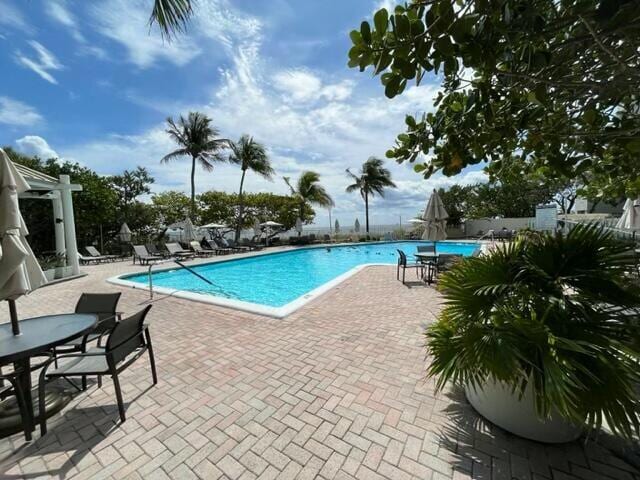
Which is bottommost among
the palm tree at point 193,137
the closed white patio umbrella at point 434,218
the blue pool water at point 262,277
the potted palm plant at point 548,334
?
the blue pool water at point 262,277

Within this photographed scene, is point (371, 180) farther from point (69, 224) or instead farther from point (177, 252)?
point (69, 224)

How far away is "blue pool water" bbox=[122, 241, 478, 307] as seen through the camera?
8.80 metres

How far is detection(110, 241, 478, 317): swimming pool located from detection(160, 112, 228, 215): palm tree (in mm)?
8969

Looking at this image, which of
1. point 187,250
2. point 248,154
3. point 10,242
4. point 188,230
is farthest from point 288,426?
point 248,154

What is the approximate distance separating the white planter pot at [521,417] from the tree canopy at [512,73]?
2.00 metres

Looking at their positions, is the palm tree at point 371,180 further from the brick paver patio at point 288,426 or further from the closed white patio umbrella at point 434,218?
the brick paver patio at point 288,426

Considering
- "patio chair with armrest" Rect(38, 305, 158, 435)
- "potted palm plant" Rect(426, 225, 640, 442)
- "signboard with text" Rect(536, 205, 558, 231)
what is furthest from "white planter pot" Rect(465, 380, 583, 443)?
"signboard with text" Rect(536, 205, 558, 231)

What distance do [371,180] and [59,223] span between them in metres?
22.3

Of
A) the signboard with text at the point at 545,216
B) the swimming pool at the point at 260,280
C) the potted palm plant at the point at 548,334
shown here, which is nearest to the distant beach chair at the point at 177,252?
the swimming pool at the point at 260,280

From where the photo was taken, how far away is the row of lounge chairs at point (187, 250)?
Result: 13.1m

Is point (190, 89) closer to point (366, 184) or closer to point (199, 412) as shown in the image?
point (199, 412)

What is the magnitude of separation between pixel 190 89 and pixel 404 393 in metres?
9.74

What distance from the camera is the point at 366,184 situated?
25.8m

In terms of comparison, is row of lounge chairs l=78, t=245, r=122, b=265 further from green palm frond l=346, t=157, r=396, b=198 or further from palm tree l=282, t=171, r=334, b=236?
green palm frond l=346, t=157, r=396, b=198
